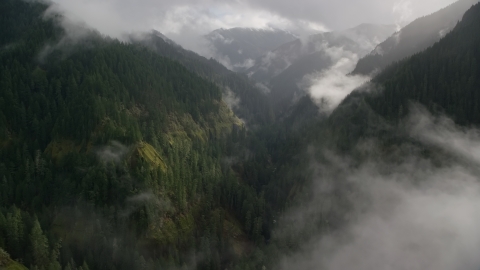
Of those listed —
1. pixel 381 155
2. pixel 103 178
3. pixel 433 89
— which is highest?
pixel 433 89

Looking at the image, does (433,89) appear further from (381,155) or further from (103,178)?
(103,178)

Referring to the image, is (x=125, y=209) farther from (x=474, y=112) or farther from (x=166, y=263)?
(x=474, y=112)

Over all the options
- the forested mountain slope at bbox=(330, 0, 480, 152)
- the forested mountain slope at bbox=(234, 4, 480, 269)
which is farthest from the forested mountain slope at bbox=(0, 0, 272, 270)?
the forested mountain slope at bbox=(330, 0, 480, 152)

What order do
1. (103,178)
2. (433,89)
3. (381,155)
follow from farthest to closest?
(433,89), (381,155), (103,178)

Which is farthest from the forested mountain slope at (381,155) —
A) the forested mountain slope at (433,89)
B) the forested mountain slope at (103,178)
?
the forested mountain slope at (103,178)

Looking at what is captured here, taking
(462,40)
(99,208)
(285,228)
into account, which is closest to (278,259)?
(285,228)

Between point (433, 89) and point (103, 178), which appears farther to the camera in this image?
point (433, 89)

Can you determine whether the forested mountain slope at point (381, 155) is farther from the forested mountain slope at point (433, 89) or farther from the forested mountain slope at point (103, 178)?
the forested mountain slope at point (103, 178)

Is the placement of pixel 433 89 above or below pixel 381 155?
above

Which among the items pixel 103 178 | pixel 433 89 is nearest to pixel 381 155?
pixel 433 89

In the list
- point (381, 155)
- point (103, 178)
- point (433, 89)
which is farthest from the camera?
point (433, 89)
